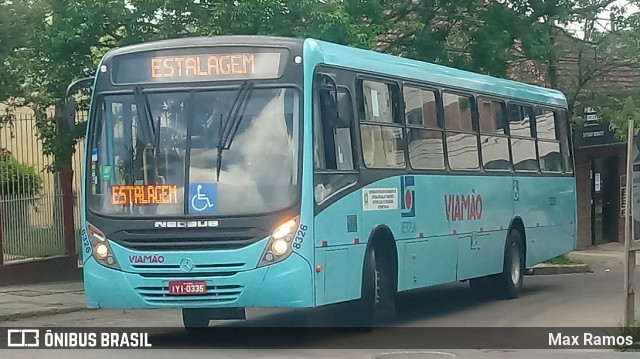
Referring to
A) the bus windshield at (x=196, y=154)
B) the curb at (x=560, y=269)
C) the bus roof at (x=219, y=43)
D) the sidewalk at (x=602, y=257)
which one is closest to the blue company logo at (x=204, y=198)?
the bus windshield at (x=196, y=154)

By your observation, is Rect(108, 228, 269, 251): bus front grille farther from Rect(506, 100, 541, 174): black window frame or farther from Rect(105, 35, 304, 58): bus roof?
Rect(506, 100, 541, 174): black window frame

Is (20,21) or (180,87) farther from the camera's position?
(20,21)

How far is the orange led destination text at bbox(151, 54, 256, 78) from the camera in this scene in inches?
501

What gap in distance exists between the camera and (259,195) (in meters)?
12.3

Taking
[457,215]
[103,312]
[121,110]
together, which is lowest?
[103,312]

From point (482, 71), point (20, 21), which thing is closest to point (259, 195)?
point (20, 21)

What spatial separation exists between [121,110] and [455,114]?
5688 millimetres

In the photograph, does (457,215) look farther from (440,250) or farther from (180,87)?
(180,87)

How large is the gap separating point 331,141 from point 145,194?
2.14 m

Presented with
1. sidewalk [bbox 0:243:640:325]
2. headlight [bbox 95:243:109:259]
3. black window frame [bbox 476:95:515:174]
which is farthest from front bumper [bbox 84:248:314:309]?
black window frame [bbox 476:95:515:174]

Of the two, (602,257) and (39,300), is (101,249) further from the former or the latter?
(602,257)

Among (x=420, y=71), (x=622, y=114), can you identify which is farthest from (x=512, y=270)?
(x=622, y=114)

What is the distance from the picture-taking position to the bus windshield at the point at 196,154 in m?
12.3

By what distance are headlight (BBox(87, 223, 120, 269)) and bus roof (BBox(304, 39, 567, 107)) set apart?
9.71 ft
